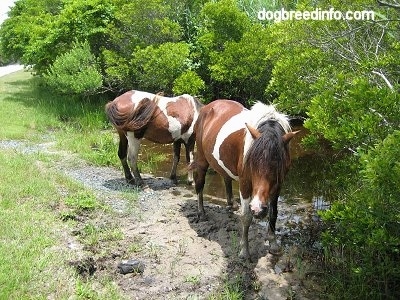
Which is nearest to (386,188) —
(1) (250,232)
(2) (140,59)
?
(1) (250,232)

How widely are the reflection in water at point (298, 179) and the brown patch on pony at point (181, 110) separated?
47.2 inches

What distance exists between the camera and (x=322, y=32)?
5.96 meters

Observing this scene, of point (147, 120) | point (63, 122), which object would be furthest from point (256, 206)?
point (63, 122)

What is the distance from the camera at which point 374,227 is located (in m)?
3.49

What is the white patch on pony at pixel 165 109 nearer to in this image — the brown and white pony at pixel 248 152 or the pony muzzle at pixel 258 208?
the brown and white pony at pixel 248 152

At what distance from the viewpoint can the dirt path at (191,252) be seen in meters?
4.63

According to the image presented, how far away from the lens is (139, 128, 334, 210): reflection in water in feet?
24.0

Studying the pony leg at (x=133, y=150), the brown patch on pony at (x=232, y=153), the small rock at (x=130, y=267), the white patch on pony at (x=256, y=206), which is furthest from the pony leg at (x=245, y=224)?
the pony leg at (x=133, y=150)

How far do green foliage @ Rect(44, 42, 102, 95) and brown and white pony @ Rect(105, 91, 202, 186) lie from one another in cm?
572

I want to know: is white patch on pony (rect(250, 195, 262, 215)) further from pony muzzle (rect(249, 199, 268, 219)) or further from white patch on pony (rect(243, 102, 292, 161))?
white patch on pony (rect(243, 102, 292, 161))

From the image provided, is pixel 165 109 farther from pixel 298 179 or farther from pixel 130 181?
pixel 298 179

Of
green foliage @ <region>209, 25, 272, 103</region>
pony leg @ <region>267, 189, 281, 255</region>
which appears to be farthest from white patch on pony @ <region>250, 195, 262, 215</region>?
green foliage @ <region>209, 25, 272, 103</region>

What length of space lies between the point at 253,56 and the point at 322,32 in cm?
611

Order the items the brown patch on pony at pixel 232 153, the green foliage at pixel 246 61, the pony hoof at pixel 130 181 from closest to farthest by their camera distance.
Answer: the brown patch on pony at pixel 232 153, the pony hoof at pixel 130 181, the green foliage at pixel 246 61
